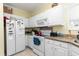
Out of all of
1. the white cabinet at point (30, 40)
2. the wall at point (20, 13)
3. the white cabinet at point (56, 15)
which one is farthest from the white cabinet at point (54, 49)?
the wall at point (20, 13)

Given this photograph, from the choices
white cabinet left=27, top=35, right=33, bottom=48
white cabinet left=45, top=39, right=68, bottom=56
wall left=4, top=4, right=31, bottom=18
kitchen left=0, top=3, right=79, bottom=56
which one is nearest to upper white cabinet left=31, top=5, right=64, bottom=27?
kitchen left=0, top=3, right=79, bottom=56

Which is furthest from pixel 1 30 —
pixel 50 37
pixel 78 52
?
pixel 78 52

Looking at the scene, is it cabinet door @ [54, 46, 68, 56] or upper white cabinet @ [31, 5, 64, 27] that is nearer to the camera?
cabinet door @ [54, 46, 68, 56]

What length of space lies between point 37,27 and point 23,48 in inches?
18.2

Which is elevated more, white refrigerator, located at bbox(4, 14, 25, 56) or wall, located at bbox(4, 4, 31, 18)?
wall, located at bbox(4, 4, 31, 18)

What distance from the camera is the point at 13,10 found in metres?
1.29

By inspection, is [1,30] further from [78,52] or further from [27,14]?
[78,52]

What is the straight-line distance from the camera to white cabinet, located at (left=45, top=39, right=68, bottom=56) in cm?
136

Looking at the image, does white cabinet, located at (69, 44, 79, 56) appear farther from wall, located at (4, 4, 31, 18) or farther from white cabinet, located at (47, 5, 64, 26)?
wall, located at (4, 4, 31, 18)

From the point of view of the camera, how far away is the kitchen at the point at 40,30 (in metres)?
1.31

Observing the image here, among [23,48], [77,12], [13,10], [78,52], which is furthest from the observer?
[23,48]

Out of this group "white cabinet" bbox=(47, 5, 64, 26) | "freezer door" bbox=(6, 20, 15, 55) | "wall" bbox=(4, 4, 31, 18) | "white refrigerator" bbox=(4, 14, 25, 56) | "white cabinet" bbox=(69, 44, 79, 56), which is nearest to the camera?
"white cabinet" bbox=(69, 44, 79, 56)

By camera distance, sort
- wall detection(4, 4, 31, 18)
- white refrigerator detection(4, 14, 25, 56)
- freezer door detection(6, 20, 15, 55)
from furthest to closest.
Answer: freezer door detection(6, 20, 15, 55)
white refrigerator detection(4, 14, 25, 56)
wall detection(4, 4, 31, 18)

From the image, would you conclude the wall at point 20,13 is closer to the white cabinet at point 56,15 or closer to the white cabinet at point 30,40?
the white cabinet at point 30,40
